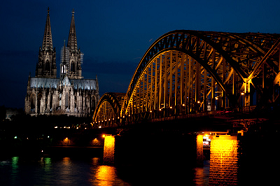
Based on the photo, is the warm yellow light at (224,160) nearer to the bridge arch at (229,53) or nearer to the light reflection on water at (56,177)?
the bridge arch at (229,53)

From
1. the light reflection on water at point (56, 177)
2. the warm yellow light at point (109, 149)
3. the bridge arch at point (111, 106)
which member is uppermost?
the bridge arch at point (111, 106)

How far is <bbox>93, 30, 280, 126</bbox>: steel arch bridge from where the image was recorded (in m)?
43.2

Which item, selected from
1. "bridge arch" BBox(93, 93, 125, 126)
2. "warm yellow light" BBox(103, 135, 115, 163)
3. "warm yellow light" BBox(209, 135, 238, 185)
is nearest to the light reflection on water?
"warm yellow light" BBox(103, 135, 115, 163)

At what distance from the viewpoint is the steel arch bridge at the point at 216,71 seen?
4325 centimetres

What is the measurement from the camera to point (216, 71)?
51188mm

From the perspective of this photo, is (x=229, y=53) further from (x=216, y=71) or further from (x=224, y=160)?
(x=224, y=160)

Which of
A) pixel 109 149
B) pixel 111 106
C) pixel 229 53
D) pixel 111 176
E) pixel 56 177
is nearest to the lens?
pixel 229 53

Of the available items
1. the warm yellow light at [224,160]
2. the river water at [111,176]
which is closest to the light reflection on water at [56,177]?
the river water at [111,176]

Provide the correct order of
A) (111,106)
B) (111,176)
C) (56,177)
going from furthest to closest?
(111,106), (56,177), (111,176)

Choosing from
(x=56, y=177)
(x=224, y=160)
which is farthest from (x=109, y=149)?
(x=224, y=160)

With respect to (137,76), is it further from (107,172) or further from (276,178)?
(276,178)

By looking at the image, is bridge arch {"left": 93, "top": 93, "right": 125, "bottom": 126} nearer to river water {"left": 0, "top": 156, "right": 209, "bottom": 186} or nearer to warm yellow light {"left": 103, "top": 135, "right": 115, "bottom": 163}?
warm yellow light {"left": 103, "top": 135, "right": 115, "bottom": 163}

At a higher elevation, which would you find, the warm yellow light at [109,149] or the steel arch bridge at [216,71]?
the steel arch bridge at [216,71]

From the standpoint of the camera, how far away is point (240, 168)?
4238cm
